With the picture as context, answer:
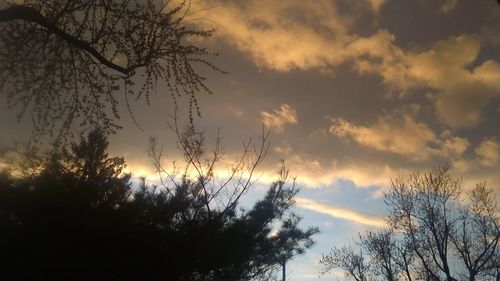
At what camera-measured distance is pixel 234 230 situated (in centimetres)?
1301

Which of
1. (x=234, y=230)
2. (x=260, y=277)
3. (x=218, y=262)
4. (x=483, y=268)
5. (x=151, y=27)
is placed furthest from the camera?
(x=483, y=268)

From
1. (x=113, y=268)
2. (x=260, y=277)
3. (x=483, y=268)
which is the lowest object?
(x=113, y=268)

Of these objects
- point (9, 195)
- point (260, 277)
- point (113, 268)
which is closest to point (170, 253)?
point (113, 268)

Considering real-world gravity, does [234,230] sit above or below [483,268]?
below

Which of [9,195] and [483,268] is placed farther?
[483,268]

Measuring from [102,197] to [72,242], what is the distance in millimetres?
1701

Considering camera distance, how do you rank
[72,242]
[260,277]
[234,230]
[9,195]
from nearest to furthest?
[72,242] → [9,195] → [234,230] → [260,277]

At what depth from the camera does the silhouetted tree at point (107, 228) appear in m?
9.98

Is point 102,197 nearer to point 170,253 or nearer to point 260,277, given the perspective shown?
point 170,253

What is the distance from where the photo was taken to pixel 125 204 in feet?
37.7

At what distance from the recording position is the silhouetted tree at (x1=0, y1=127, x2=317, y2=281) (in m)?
9.98

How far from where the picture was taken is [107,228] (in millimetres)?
10523

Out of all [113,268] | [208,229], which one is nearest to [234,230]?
[208,229]

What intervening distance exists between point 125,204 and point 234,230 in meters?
3.35
